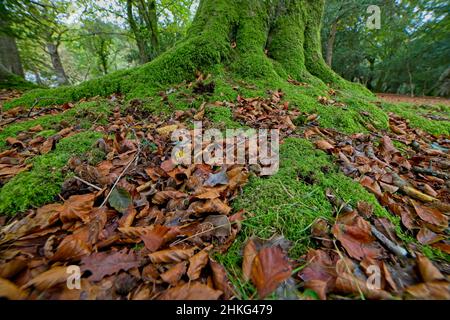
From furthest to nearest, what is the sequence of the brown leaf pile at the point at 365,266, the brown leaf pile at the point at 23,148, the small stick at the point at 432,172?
the small stick at the point at 432,172
the brown leaf pile at the point at 23,148
the brown leaf pile at the point at 365,266

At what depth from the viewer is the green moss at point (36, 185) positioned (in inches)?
44.9

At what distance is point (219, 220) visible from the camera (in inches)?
41.4

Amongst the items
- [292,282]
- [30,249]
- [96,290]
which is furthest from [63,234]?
[292,282]

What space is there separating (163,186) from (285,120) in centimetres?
145

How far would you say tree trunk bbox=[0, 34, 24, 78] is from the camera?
20.8ft

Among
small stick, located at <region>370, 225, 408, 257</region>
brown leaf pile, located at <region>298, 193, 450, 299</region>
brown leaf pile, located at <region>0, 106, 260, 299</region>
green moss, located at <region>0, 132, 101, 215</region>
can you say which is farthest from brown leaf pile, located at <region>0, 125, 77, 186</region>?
small stick, located at <region>370, 225, 408, 257</region>

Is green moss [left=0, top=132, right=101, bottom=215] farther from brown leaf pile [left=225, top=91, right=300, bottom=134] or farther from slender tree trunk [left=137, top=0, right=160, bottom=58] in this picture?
slender tree trunk [left=137, top=0, right=160, bottom=58]

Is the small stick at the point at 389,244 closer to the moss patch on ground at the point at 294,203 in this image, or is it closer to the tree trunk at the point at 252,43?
the moss patch on ground at the point at 294,203

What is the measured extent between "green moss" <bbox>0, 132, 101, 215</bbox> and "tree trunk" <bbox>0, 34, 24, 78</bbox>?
7783 mm

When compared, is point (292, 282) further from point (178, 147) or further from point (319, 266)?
point (178, 147)

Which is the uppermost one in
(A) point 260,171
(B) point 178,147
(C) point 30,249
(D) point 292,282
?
(B) point 178,147

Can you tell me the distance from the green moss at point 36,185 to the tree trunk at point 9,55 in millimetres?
7783

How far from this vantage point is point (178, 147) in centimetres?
170

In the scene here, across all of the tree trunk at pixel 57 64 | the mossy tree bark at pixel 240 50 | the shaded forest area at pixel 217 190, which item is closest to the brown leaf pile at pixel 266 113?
the shaded forest area at pixel 217 190
